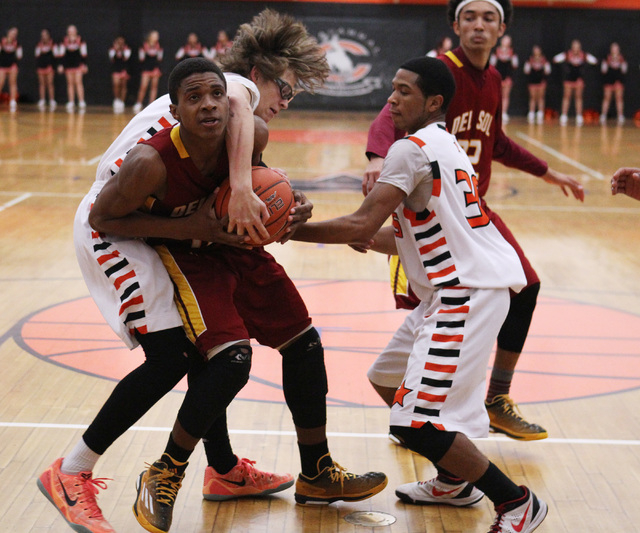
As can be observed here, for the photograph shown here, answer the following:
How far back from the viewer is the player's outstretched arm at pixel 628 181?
3.29 metres

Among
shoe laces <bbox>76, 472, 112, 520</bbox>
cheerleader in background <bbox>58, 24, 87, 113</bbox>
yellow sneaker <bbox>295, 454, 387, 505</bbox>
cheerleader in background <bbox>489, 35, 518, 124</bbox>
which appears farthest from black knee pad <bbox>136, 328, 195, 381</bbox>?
cheerleader in background <bbox>58, 24, 87, 113</bbox>

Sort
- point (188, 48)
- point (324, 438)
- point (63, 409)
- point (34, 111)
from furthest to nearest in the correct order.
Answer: point (188, 48) < point (34, 111) < point (63, 409) < point (324, 438)

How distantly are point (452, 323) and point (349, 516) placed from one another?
0.77 meters

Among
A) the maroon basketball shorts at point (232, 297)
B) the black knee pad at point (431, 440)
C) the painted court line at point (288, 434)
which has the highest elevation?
the maroon basketball shorts at point (232, 297)

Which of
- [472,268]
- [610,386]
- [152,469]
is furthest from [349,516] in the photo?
[610,386]

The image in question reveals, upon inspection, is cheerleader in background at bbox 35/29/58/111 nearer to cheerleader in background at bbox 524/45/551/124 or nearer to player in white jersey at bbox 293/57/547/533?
cheerleader in background at bbox 524/45/551/124

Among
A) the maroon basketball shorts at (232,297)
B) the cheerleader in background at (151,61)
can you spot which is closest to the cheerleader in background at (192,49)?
the cheerleader in background at (151,61)

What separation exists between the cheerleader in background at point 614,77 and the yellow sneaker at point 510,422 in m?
19.6

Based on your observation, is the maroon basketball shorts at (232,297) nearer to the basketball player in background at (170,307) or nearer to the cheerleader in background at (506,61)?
the basketball player in background at (170,307)

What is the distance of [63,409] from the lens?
3.72m

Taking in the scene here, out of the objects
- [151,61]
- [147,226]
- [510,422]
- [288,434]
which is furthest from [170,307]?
[151,61]

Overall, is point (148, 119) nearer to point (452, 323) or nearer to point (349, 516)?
point (452, 323)

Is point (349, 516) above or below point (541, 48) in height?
below

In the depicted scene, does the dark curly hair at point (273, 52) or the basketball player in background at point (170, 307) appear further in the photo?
the dark curly hair at point (273, 52)
